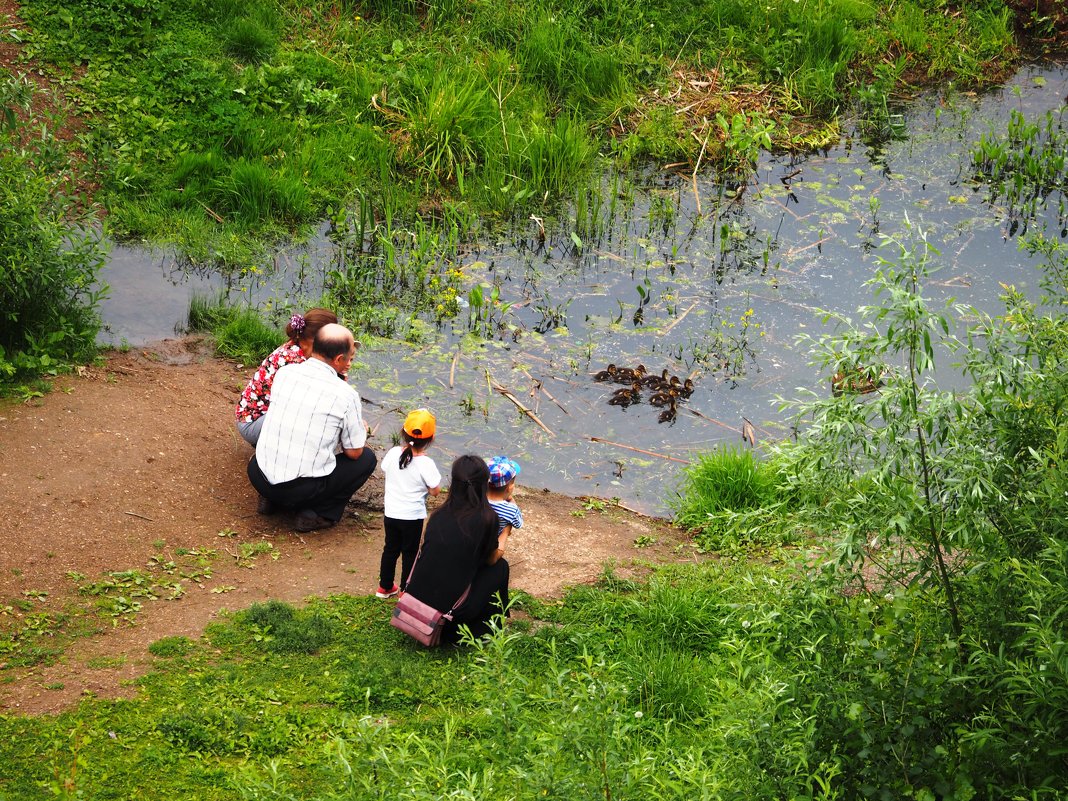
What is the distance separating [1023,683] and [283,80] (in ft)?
32.0

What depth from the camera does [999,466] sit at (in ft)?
12.1

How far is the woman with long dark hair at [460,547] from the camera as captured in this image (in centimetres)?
535

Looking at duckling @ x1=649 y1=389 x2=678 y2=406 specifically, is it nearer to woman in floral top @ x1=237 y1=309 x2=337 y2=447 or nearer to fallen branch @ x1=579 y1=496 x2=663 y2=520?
fallen branch @ x1=579 y1=496 x2=663 y2=520

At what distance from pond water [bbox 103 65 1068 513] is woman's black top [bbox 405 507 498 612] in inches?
101

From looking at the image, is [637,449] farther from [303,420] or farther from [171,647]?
[171,647]

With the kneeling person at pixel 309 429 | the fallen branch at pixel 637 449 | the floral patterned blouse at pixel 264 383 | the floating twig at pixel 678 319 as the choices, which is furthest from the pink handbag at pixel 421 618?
the floating twig at pixel 678 319

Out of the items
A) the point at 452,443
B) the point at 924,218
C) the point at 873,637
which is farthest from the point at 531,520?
the point at 924,218

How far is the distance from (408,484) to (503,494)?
51 centimetres

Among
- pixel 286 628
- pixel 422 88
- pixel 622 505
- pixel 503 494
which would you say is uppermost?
pixel 422 88

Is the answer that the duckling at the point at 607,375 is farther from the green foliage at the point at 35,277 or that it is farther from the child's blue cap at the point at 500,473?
the green foliage at the point at 35,277

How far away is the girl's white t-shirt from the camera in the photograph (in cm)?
584

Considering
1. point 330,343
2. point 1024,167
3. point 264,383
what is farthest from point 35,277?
point 1024,167

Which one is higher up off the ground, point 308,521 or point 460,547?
point 460,547

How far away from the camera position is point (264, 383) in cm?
705
